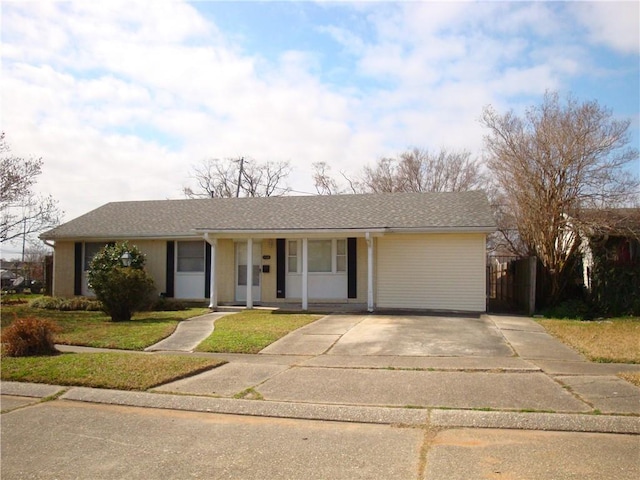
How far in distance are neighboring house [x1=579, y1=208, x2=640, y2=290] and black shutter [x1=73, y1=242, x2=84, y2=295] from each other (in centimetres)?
1758

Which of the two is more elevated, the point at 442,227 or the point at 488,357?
A: the point at 442,227

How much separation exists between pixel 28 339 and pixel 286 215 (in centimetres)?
1090

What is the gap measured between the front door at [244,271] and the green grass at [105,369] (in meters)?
9.23

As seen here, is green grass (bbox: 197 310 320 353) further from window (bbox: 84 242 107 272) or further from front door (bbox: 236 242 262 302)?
window (bbox: 84 242 107 272)

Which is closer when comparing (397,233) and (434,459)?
(434,459)

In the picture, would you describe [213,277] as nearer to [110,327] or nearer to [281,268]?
[281,268]

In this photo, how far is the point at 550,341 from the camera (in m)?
11.6

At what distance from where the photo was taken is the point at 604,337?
12000mm

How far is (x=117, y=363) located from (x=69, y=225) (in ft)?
48.8

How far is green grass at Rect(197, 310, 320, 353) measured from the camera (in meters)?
11.0

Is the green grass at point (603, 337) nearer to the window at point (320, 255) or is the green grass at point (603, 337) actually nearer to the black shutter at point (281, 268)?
the window at point (320, 255)

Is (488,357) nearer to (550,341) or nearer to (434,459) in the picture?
(550,341)

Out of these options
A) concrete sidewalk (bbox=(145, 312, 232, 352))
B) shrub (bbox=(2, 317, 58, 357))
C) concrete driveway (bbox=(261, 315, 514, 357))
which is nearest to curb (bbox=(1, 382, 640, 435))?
shrub (bbox=(2, 317, 58, 357))

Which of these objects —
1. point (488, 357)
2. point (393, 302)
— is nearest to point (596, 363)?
point (488, 357)
